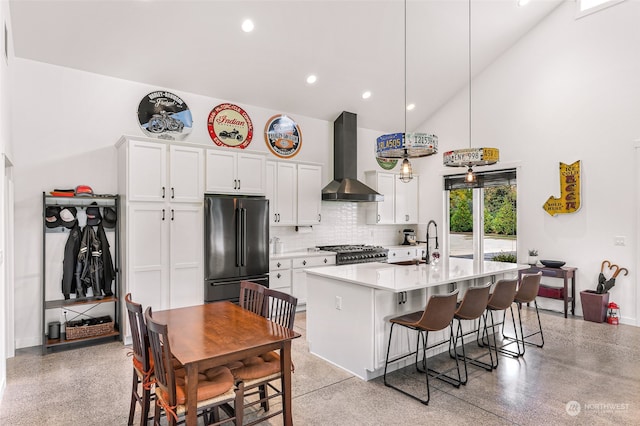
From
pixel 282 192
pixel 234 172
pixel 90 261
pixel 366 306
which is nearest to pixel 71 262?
pixel 90 261

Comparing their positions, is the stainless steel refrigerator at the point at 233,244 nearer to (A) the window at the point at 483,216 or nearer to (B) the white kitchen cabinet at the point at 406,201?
(B) the white kitchen cabinet at the point at 406,201

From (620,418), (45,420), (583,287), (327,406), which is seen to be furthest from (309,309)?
(583,287)

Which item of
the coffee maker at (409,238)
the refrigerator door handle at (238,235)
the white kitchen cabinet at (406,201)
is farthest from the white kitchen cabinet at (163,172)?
the coffee maker at (409,238)

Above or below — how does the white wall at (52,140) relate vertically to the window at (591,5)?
below

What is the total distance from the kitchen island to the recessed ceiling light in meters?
3.02

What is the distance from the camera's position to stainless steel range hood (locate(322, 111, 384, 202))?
6.58m

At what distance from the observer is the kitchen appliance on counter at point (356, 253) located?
20.7 ft

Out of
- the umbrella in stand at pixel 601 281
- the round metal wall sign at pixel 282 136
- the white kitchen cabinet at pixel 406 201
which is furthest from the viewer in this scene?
the white kitchen cabinet at pixel 406 201

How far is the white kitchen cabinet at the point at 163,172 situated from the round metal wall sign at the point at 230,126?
90cm

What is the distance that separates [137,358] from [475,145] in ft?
21.0

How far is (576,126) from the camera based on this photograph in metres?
5.69

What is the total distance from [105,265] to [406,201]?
5473 mm

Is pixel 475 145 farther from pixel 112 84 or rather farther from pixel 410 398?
pixel 112 84

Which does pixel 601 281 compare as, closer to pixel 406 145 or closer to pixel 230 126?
pixel 406 145
